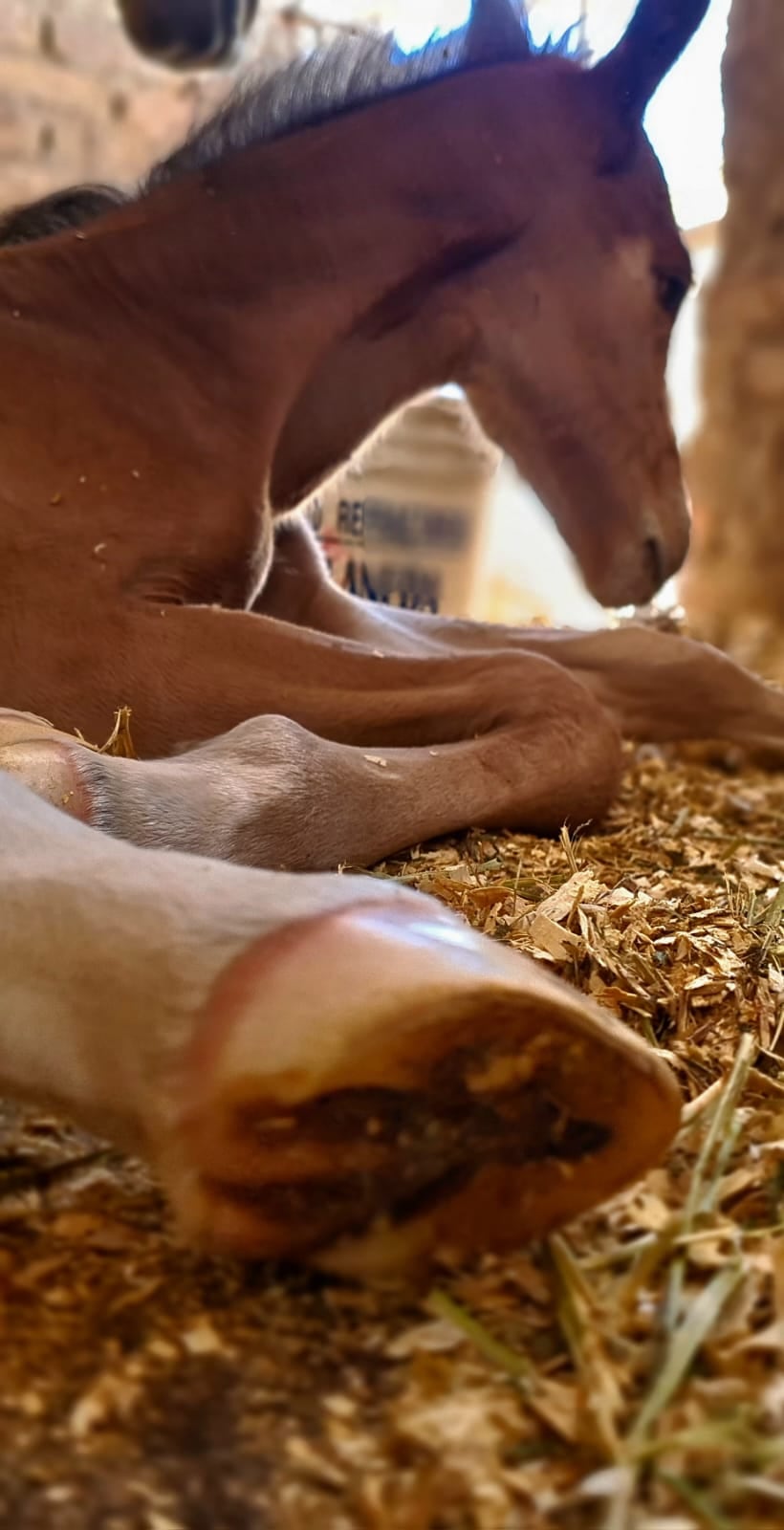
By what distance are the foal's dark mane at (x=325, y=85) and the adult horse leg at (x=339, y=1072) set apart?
1363 millimetres

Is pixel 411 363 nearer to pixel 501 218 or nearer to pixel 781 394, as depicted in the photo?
pixel 501 218

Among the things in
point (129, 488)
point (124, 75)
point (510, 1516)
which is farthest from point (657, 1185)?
point (124, 75)

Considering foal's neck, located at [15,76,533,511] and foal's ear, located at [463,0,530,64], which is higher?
foal's ear, located at [463,0,530,64]

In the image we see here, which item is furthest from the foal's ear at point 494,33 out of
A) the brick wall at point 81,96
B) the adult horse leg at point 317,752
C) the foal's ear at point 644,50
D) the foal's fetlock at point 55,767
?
the brick wall at point 81,96

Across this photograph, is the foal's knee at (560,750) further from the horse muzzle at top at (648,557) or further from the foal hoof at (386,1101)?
the foal hoof at (386,1101)

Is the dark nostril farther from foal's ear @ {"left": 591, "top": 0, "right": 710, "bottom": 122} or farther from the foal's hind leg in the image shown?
foal's ear @ {"left": 591, "top": 0, "right": 710, "bottom": 122}

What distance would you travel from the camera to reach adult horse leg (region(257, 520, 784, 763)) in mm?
1969

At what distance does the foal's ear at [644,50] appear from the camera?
174 cm

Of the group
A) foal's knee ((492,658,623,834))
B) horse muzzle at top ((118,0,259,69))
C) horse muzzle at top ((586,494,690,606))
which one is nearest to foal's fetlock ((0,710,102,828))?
foal's knee ((492,658,623,834))

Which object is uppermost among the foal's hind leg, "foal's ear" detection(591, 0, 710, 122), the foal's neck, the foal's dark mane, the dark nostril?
"foal's ear" detection(591, 0, 710, 122)

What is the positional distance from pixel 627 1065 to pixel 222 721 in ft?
2.82

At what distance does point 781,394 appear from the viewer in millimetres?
4094

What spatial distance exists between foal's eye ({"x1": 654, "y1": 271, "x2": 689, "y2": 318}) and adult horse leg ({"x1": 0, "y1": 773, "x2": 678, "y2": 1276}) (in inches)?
59.7

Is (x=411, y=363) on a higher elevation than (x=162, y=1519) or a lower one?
higher
